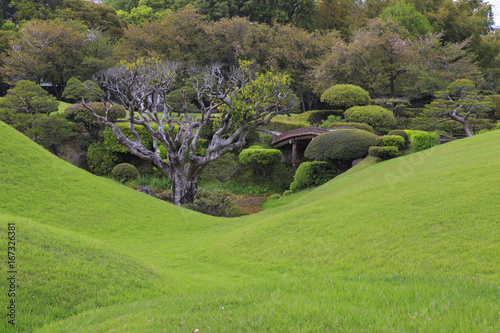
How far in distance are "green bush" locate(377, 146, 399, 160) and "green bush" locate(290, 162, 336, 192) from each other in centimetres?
395

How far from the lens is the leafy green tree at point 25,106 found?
2330cm

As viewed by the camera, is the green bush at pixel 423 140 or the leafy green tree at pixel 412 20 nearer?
the green bush at pixel 423 140

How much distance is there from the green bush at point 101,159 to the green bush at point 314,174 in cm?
1428

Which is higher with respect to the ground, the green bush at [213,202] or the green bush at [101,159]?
the green bush at [101,159]

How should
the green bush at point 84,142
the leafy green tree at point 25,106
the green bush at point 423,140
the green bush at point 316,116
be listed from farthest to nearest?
the green bush at point 316,116, the green bush at point 84,142, the leafy green tree at point 25,106, the green bush at point 423,140

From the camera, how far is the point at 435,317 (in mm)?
3229

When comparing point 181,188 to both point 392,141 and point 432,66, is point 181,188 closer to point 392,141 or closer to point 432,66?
point 392,141

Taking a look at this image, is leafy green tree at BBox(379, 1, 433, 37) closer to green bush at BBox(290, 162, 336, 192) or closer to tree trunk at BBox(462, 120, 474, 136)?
tree trunk at BBox(462, 120, 474, 136)

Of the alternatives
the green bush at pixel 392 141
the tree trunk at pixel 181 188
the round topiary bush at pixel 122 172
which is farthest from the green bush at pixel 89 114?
the green bush at pixel 392 141

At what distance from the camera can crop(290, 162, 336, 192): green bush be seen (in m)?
21.3

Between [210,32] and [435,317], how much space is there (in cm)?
3670

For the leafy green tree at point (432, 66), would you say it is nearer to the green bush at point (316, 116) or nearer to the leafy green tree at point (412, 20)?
the green bush at point (316, 116)

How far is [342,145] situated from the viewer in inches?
780

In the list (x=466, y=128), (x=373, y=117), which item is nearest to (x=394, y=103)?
(x=373, y=117)
